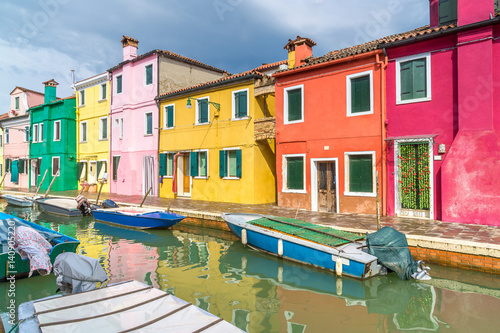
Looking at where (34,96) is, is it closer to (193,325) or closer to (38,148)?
(38,148)

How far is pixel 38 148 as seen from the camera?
27.4 meters

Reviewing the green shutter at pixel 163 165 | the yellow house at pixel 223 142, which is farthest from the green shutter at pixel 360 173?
the green shutter at pixel 163 165

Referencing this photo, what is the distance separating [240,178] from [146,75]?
400 inches

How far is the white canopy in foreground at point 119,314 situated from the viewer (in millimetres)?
3579

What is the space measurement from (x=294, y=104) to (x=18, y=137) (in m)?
28.5

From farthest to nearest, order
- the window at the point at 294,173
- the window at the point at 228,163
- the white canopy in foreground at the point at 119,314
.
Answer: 1. the window at the point at 228,163
2. the window at the point at 294,173
3. the white canopy in foreground at the point at 119,314

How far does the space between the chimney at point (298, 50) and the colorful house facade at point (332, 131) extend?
0.14ft

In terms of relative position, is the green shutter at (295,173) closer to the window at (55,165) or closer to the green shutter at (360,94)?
the green shutter at (360,94)

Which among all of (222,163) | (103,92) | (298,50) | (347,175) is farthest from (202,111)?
(103,92)

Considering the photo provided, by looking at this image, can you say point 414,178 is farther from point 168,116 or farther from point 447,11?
point 168,116

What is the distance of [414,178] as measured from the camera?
10.6 meters

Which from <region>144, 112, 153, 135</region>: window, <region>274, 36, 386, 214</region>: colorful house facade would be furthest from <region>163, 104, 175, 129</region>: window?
<region>274, 36, 386, 214</region>: colorful house facade

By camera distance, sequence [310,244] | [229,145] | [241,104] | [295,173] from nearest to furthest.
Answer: [310,244] → [295,173] → [241,104] → [229,145]

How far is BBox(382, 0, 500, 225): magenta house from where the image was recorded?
9.19 m
